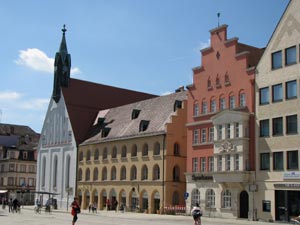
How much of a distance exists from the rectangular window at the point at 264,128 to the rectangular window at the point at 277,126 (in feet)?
2.85

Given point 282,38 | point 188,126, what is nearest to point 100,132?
point 188,126

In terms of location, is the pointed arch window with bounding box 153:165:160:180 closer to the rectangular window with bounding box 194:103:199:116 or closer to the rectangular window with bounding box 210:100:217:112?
the rectangular window with bounding box 194:103:199:116

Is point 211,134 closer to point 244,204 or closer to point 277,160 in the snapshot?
point 244,204

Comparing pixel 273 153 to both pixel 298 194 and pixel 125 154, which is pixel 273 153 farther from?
pixel 125 154

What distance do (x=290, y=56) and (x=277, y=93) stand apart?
374 cm

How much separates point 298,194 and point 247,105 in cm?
1094

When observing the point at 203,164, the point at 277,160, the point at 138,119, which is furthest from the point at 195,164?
the point at 138,119

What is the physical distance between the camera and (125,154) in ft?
245

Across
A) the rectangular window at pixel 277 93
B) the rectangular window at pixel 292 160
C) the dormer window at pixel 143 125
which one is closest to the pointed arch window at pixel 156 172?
the dormer window at pixel 143 125

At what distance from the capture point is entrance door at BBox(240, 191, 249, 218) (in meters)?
53.3

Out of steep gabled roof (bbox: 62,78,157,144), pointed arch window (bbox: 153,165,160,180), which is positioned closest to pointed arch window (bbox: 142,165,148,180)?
pointed arch window (bbox: 153,165,160,180)

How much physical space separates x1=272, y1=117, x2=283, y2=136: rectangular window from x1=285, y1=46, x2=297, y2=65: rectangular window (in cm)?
548

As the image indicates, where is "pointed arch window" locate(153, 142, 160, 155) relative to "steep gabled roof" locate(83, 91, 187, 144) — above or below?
below

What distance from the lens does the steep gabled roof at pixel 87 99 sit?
8876 centimetres
